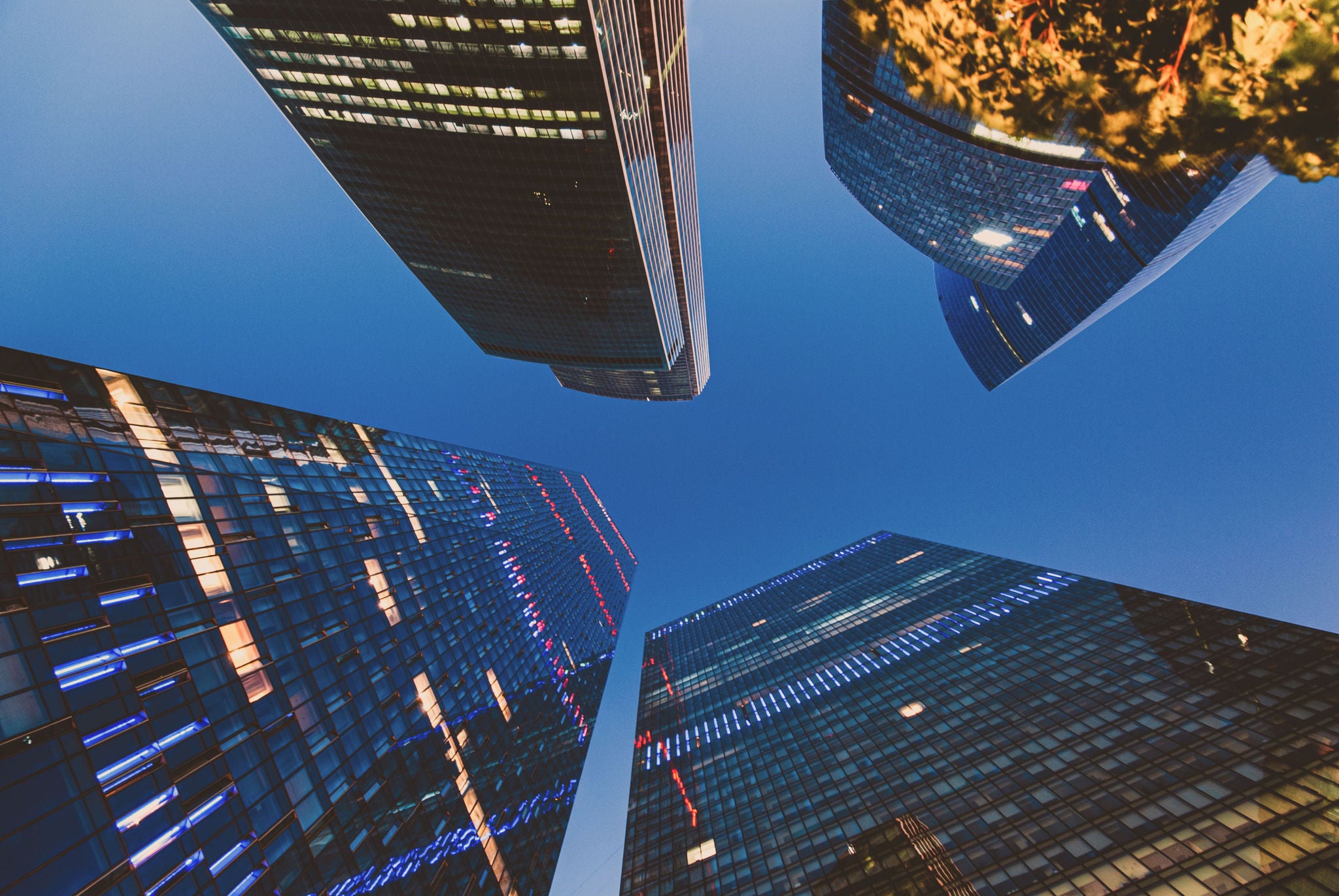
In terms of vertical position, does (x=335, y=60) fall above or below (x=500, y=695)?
above

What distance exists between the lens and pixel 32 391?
63.0 ft

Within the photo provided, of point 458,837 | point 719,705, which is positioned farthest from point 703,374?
point 458,837

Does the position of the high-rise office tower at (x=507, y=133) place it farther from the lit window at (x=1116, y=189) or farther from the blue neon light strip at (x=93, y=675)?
the lit window at (x=1116, y=189)

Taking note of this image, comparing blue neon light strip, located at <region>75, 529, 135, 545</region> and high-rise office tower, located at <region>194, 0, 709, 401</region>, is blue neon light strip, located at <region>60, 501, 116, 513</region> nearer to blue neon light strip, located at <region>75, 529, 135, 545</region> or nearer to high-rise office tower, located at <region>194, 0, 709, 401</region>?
blue neon light strip, located at <region>75, 529, 135, 545</region>

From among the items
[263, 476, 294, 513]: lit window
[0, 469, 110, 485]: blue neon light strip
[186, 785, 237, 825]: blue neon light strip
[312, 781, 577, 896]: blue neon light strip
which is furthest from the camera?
[263, 476, 294, 513]: lit window

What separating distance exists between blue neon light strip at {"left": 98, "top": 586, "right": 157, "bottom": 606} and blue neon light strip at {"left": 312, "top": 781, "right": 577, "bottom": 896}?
15.7m

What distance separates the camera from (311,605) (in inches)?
1130

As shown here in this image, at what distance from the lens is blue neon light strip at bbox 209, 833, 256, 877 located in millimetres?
18297

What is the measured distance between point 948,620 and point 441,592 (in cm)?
6832

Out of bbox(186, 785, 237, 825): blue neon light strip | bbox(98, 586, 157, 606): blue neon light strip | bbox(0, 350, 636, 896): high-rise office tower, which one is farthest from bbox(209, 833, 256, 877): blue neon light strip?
bbox(98, 586, 157, 606): blue neon light strip

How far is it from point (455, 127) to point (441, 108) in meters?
2.49

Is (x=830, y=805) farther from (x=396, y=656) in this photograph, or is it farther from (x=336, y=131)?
(x=336, y=131)

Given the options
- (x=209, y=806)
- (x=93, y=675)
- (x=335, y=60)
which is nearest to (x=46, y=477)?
(x=93, y=675)

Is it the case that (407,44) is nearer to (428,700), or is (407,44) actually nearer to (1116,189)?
(428,700)
